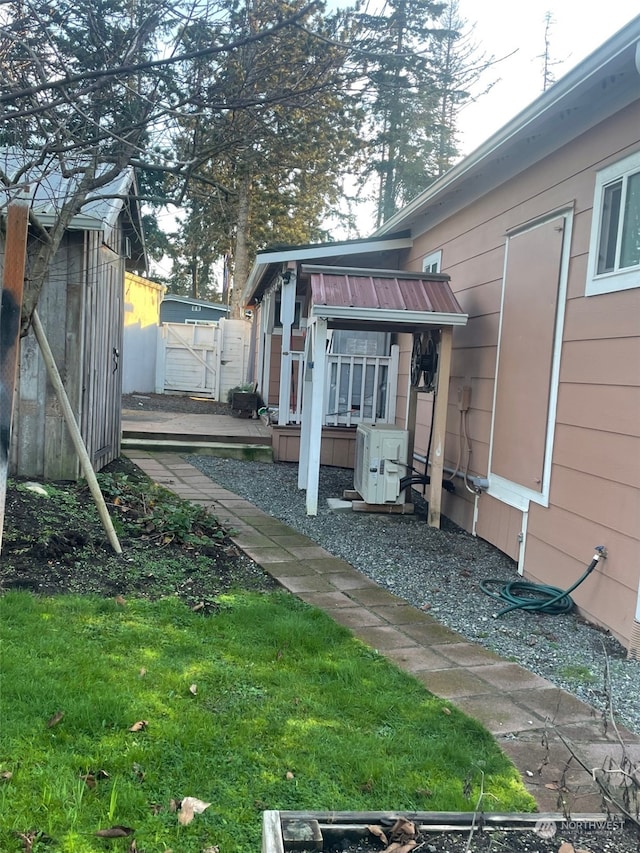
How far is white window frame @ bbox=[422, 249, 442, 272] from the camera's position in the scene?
7.58 m

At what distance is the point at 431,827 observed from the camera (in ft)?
5.74

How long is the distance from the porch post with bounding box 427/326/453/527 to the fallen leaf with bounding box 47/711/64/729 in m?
4.30

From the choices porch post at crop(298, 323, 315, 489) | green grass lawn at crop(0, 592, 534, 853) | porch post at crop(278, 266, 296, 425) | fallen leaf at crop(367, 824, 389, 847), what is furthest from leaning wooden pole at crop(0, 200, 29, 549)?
porch post at crop(278, 266, 296, 425)

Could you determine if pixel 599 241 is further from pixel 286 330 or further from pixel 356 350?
pixel 356 350

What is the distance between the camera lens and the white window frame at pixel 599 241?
12.4 ft

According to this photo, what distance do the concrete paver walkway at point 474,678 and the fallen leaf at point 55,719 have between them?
1524mm

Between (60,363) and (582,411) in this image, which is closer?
(582,411)

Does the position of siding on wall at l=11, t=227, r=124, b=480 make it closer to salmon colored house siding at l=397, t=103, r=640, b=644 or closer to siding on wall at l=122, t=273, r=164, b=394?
salmon colored house siding at l=397, t=103, r=640, b=644

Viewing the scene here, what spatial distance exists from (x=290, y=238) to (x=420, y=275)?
1664 centimetres

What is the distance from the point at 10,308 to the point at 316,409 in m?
3.38

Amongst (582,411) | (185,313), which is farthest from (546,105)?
(185,313)

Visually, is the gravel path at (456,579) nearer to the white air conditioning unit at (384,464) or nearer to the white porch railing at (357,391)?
the white air conditioning unit at (384,464)

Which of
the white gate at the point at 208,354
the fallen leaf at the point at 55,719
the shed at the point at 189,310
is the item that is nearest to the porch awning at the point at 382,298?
the fallen leaf at the point at 55,719

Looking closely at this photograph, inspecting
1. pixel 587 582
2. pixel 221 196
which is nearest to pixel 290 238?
pixel 221 196
